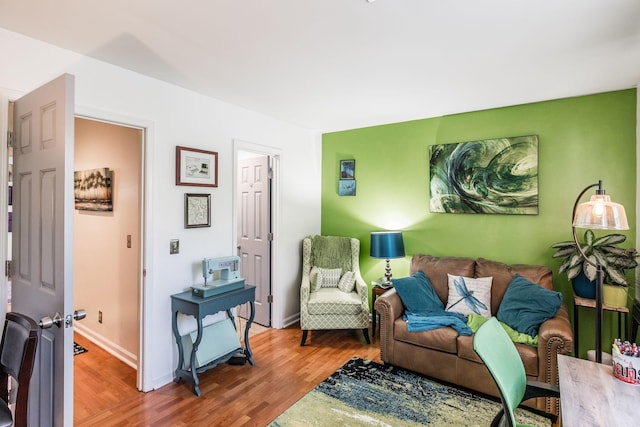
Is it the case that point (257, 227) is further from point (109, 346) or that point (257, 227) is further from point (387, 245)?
point (109, 346)

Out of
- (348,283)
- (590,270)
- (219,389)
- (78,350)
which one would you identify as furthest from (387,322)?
(78,350)

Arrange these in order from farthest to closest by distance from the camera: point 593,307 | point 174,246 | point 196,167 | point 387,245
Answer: point 387,245 < point 196,167 < point 174,246 < point 593,307

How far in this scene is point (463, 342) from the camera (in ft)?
8.57

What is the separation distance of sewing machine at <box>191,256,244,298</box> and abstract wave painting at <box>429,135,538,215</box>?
7.04ft

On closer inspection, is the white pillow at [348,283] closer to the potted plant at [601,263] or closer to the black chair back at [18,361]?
the potted plant at [601,263]

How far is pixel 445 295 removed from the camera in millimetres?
3229

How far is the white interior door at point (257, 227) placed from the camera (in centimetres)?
395

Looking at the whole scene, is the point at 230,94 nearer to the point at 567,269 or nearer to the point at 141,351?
the point at 141,351

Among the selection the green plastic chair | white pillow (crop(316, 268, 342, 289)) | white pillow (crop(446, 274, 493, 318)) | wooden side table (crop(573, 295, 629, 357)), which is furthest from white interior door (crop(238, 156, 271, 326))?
wooden side table (crop(573, 295, 629, 357))


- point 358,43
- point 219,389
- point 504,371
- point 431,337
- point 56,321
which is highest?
point 358,43

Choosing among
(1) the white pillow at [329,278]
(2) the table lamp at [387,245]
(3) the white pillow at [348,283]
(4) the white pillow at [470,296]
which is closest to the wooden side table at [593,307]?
(4) the white pillow at [470,296]

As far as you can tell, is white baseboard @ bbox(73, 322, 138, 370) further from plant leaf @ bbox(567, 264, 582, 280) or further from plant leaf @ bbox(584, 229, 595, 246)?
plant leaf @ bbox(584, 229, 595, 246)

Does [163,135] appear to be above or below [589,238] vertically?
above

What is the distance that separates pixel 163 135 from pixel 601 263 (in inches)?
135
